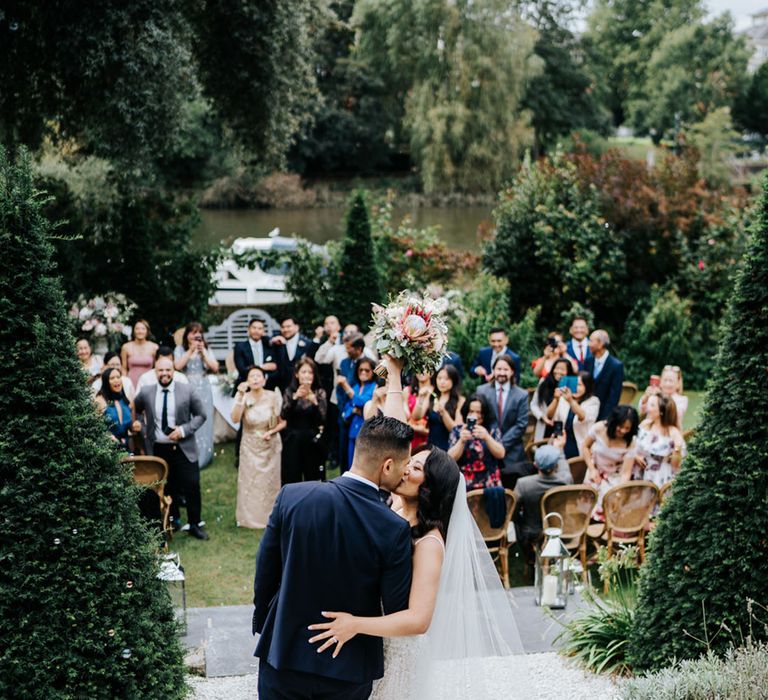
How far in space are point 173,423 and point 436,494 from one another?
17.1 feet

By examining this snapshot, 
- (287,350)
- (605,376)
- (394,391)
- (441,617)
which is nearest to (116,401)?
(287,350)

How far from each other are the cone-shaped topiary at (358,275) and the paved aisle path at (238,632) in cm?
743

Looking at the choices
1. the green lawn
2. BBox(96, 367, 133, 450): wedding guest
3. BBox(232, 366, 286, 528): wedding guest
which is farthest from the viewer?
BBox(232, 366, 286, 528): wedding guest

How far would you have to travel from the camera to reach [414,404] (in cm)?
863

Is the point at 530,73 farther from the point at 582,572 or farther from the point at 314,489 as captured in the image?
the point at 314,489

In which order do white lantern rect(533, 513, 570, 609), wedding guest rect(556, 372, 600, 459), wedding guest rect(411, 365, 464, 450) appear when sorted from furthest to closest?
wedding guest rect(556, 372, 600, 459) < wedding guest rect(411, 365, 464, 450) < white lantern rect(533, 513, 570, 609)

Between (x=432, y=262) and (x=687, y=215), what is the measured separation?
A: 15.1 ft

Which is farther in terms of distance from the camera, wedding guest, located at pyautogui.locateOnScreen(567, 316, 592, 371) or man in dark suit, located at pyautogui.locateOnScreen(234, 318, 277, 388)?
man in dark suit, located at pyautogui.locateOnScreen(234, 318, 277, 388)

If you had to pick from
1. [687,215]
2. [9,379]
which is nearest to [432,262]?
[687,215]

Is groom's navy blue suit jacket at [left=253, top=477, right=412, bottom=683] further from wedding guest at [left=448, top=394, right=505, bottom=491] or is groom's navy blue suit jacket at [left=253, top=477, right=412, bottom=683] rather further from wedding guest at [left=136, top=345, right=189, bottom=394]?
wedding guest at [left=136, top=345, right=189, bottom=394]

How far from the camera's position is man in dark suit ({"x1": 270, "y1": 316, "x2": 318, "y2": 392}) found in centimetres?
1087

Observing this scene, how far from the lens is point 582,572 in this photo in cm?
759

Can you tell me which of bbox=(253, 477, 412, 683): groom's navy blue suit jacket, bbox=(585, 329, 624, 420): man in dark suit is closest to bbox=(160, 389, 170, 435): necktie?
bbox=(585, 329, 624, 420): man in dark suit

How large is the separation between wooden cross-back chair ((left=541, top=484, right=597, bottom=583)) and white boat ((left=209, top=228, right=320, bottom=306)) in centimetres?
865
